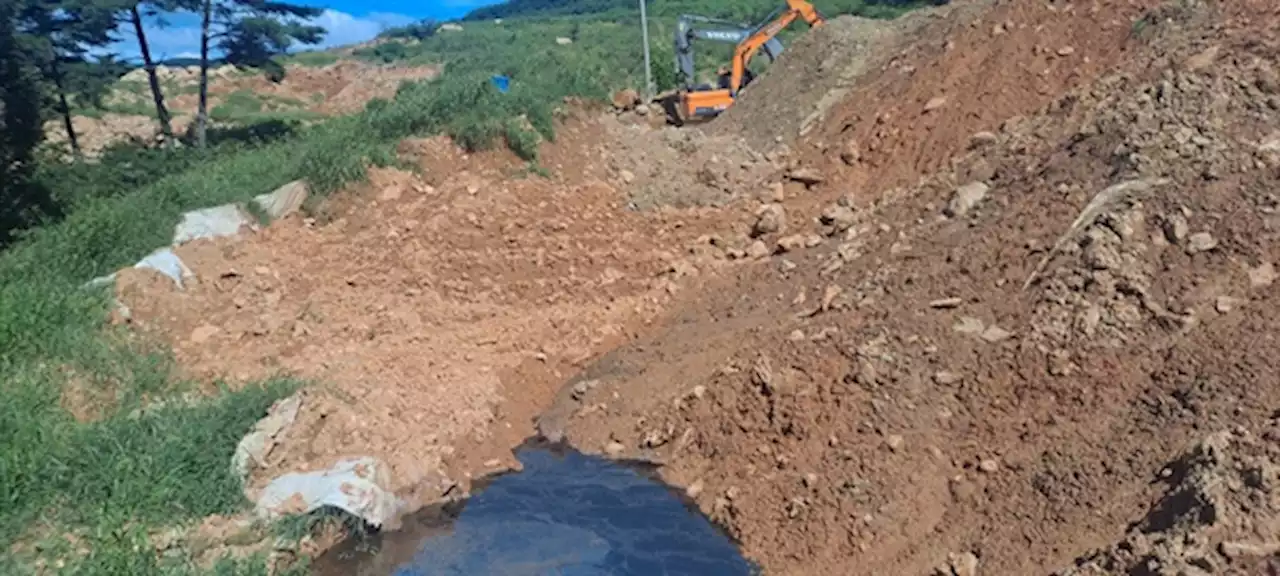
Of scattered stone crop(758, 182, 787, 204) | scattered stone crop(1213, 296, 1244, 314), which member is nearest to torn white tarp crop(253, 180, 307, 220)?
scattered stone crop(758, 182, 787, 204)

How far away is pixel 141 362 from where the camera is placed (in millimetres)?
7336

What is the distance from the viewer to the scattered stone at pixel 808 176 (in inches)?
400

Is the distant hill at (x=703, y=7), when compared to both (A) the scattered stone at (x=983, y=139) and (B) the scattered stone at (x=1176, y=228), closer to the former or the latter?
(A) the scattered stone at (x=983, y=139)

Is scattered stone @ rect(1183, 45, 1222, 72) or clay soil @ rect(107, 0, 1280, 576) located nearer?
clay soil @ rect(107, 0, 1280, 576)

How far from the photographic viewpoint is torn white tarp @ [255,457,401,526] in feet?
18.9

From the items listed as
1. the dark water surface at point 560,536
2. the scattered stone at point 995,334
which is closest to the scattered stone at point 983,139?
the scattered stone at point 995,334

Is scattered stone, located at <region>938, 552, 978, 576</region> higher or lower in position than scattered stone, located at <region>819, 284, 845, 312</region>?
higher

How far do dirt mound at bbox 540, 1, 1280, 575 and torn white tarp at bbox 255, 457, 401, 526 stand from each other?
154cm

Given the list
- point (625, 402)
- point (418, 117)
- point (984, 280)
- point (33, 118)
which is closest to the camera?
point (984, 280)

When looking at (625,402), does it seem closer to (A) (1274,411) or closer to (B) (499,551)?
(B) (499,551)

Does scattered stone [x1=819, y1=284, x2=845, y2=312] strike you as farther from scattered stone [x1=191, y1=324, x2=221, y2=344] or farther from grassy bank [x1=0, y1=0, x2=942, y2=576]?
scattered stone [x1=191, y1=324, x2=221, y2=344]

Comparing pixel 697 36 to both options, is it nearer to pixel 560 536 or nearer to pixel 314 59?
pixel 560 536

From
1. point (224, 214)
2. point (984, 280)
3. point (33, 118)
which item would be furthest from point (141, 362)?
point (33, 118)

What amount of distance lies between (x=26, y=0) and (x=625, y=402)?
43.4 feet
